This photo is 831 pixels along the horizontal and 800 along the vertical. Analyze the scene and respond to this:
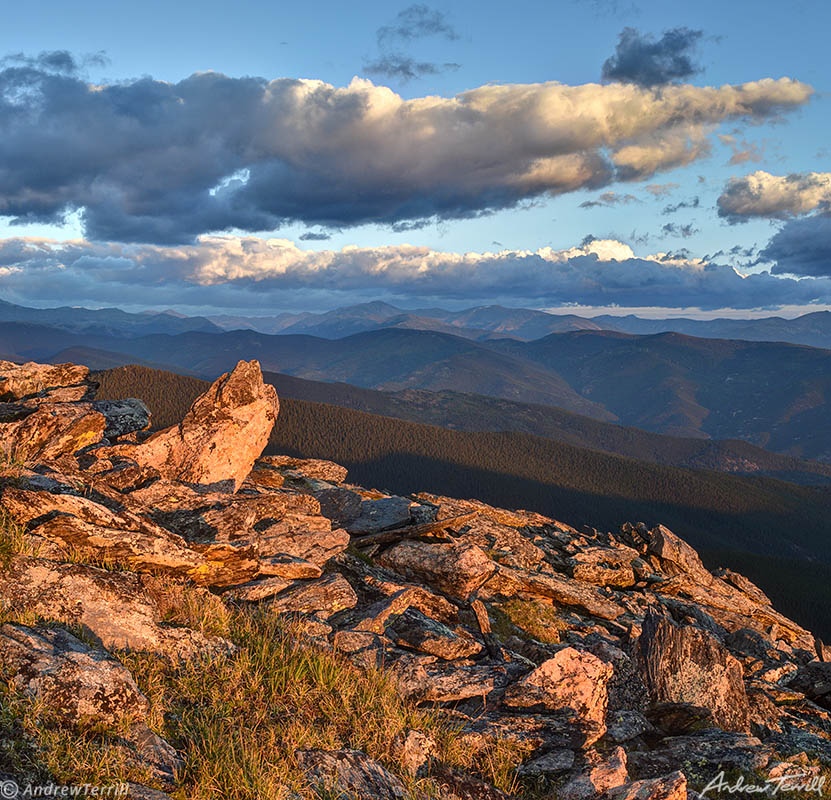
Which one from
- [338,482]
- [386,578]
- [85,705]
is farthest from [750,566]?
[85,705]

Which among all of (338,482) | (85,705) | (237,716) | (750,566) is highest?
(85,705)

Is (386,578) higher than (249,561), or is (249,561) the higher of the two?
(249,561)

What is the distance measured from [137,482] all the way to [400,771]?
14851 mm

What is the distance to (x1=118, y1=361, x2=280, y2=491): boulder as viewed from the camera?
93.6 ft

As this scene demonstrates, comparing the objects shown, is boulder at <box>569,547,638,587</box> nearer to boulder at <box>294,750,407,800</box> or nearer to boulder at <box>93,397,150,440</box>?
boulder at <box>294,750,407,800</box>

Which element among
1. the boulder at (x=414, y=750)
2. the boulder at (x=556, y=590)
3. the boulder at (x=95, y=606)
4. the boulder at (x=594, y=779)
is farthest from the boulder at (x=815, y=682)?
the boulder at (x=95, y=606)

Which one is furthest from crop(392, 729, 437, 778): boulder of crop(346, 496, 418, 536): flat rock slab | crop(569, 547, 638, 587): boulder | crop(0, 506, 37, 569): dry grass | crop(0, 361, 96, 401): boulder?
crop(0, 361, 96, 401): boulder

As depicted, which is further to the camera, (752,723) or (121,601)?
(752,723)

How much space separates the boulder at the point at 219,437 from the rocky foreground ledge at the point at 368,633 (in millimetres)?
216

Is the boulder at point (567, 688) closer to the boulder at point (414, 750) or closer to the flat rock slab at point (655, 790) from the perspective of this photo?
the flat rock slab at point (655, 790)

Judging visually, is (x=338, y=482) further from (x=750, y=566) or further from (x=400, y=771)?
(x=750, y=566)

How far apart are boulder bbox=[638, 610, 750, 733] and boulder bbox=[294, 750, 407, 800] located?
35.5 feet

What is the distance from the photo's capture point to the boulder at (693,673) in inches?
645

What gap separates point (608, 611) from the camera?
26922mm
